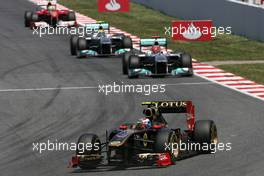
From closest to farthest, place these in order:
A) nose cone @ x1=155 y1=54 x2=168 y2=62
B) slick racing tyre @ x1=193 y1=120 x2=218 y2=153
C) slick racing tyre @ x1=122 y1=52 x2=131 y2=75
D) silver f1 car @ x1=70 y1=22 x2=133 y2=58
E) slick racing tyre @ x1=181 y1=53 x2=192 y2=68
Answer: slick racing tyre @ x1=193 y1=120 x2=218 y2=153, nose cone @ x1=155 y1=54 x2=168 y2=62, slick racing tyre @ x1=181 y1=53 x2=192 y2=68, slick racing tyre @ x1=122 y1=52 x2=131 y2=75, silver f1 car @ x1=70 y1=22 x2=133 y2=58

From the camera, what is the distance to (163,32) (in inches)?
2117

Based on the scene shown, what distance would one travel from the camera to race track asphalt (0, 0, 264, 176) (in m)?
22.9

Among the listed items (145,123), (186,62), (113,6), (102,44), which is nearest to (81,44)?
(102,44)

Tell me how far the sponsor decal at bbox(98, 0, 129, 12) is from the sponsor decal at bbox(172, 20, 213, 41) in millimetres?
13670

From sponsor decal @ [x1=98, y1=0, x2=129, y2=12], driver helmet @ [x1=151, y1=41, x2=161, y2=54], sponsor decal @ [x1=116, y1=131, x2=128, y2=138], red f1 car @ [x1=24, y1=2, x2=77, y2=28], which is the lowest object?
sponsor decal @ [x1=98, y1=0, x2=129, y2=12]

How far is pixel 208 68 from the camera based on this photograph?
134 feet

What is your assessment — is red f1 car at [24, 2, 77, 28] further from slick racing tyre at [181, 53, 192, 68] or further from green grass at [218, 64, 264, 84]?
slick racing tyre at [181, 53, 192, 68]

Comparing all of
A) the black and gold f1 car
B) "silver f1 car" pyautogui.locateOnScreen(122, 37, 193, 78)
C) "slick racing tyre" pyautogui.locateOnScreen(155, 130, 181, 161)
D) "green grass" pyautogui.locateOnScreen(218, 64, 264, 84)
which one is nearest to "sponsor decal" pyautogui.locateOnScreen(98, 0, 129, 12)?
"green grass" pyautogui.locateOnScreen(218, 64, 264, 84)

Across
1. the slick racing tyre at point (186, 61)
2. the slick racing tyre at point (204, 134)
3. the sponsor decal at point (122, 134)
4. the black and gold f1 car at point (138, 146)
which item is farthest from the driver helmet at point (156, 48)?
the sponsor decal at point (122, 134)

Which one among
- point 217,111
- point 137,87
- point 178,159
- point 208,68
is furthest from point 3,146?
point 208,68

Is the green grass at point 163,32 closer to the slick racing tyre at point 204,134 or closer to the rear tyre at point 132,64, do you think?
the rear tyre at point 132,64

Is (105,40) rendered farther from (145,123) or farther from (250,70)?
(145,123)

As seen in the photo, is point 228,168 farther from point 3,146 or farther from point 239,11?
point 239,11

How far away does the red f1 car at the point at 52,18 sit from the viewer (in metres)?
54.7
